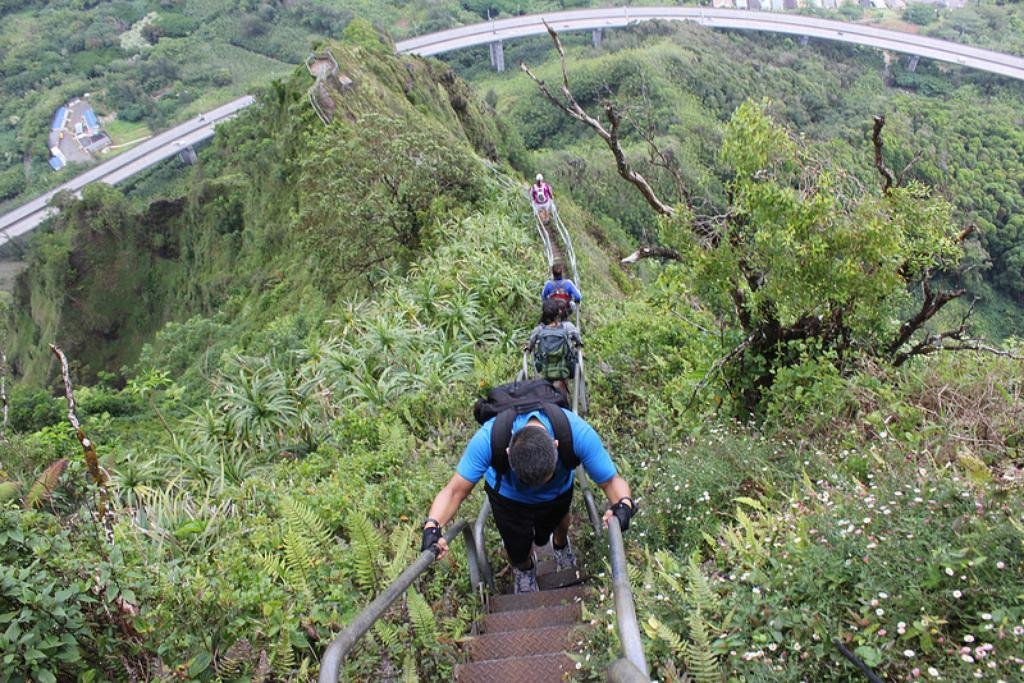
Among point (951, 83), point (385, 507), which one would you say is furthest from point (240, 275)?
point (951, 83)

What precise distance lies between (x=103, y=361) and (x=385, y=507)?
4056 centimetres

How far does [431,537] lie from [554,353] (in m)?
3.56

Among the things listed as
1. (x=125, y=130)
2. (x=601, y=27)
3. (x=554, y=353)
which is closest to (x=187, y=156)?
A: (x=125, y=130)

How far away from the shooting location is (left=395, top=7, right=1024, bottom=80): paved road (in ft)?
242

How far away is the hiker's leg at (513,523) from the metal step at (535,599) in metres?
0.26

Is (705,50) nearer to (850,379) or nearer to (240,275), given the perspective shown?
(240,275)

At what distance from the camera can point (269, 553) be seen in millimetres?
4887

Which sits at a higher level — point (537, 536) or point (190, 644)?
point (190, 644)

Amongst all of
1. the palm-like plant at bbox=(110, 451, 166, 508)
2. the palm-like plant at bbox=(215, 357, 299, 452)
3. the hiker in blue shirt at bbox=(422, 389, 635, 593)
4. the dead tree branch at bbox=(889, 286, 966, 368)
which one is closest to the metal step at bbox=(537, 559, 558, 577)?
the hiker in blue shirt at bbox=(422, 389, 635, 593)

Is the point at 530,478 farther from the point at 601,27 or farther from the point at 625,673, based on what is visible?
the point at 601,27

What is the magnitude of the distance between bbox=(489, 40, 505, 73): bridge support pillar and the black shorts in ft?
258

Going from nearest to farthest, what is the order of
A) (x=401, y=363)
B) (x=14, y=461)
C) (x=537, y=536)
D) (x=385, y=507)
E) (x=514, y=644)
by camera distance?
1. (x=514, y=644)
2. (x=537, y=536)
3. (x=385, y=507)
4. (x=14, y=461)
5. (x=401, y=363)

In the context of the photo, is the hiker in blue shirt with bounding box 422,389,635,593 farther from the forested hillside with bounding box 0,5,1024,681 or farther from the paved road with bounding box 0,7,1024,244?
the paved road with bounding box 0,7,1024,244

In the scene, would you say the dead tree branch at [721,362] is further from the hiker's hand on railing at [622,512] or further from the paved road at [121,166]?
the paved road at [121,166]
